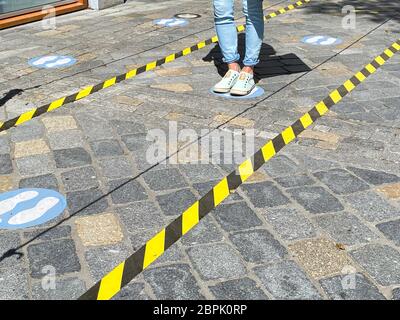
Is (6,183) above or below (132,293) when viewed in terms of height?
above

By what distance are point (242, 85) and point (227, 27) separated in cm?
66

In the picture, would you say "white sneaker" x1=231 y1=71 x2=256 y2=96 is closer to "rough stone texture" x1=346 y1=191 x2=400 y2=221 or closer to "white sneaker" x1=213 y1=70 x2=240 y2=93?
"white sneaker" x1=213 y1=70 x2=240 y2=93

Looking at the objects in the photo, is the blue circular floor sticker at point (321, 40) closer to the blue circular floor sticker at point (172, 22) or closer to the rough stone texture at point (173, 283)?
the blue circular floor sticker at point (172, 22)

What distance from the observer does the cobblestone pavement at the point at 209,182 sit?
3.24 metres

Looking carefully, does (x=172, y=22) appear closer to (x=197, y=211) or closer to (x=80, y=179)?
(x=80, y=179)

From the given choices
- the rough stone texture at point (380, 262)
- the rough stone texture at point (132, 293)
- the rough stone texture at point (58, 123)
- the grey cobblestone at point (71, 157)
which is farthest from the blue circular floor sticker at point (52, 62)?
the rough stone texture at point (380, 262)

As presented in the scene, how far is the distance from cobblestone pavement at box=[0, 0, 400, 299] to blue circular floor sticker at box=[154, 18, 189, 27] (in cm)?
198

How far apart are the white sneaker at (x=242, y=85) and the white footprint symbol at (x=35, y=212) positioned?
2716mm

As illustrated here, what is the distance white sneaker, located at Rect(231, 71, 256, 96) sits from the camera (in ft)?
19.9

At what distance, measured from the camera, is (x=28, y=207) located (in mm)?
3963

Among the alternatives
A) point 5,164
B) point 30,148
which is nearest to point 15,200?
point 5,164

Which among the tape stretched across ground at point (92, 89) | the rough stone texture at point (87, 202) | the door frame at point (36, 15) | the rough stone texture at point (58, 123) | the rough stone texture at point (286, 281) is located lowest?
the rough stone texture at point (286, 281)
